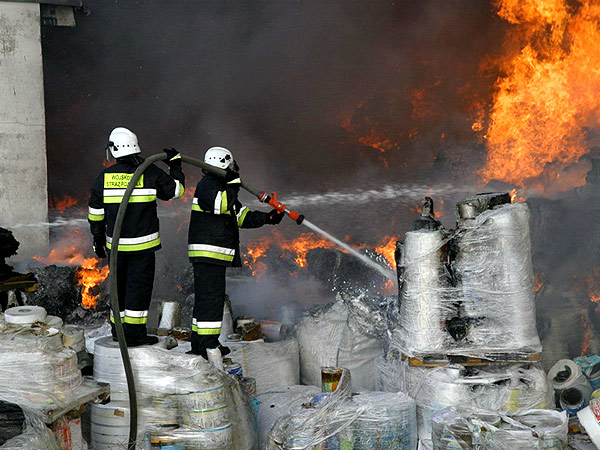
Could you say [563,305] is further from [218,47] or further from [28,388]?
[218,47]

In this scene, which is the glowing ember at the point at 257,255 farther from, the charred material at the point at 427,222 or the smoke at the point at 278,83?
the charred material at the point at 427,222

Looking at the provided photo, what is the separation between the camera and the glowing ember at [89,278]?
303 inches

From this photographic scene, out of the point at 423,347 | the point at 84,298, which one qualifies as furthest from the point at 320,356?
the point at 84,298

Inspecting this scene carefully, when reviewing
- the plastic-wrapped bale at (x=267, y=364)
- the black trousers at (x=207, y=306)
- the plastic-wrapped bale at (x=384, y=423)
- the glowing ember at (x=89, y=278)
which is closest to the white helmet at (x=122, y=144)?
the black trousers at (x=207, y=306)

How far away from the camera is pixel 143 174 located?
4.75 meters

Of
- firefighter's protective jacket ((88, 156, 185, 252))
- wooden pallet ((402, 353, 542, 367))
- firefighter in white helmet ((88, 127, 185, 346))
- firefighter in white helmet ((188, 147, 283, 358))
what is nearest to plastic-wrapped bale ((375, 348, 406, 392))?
wooden pallet ((402, 353, 542, 367))

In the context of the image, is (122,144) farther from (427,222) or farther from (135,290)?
(427,222)

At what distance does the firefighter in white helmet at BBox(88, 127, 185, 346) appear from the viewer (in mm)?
4738

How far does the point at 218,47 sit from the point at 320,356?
20.4 ft

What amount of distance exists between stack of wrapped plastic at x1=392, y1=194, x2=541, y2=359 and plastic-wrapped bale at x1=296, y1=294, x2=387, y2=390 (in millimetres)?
995

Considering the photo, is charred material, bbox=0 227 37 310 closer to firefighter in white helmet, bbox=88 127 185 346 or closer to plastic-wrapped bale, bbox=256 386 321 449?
firefighter in white helmet, bbox=88 127 185 346

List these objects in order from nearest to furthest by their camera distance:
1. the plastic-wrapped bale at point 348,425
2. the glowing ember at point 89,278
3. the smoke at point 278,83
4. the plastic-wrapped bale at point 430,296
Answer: the plastic-wrapped bale at point 348,425 → the plastic-wrapped bale at point 430,296 → the glowing ember at point 89,278 → the smoke at point 278,83

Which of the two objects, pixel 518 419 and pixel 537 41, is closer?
pixel 518 419

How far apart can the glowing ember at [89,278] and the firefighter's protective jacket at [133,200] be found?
298 cm
